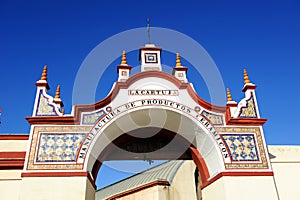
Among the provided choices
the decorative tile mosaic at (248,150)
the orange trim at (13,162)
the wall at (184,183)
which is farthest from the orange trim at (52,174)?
the wall at (184,183)

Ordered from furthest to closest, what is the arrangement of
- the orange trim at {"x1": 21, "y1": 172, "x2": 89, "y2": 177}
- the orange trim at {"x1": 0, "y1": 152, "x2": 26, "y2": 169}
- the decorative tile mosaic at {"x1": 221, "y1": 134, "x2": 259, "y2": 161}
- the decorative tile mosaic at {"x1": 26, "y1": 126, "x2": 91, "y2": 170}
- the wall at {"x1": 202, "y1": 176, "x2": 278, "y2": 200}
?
the decorative tile mosaic at {"x1": 221, "y1": 134, "x2": 259, "y2": 161} < the orange trim at {"x1": 0, "y1": 152, "x2": 26, "y2": 169} < the wall at {"x1": 202, "y1": 176, "x2": 278, "y2": 200} < the decorative tile mosaic at {"x1": 26, "y1": 126, "x2": 91, "y2": 170} < the orange trim at {"x1": 21, "y1": 172, "x2": 89, "y2": 177}

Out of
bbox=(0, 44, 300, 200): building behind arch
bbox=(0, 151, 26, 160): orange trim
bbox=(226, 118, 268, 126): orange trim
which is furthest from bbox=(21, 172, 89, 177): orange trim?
bbox=(226, 118, 268, 126): orange trim

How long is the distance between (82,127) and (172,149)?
3058mm

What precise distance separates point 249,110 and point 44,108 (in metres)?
5.59

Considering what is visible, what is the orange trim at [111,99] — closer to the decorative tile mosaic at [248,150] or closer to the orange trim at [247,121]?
the orange trim at [247,121]

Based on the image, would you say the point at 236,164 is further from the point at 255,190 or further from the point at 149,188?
the point at 149,188

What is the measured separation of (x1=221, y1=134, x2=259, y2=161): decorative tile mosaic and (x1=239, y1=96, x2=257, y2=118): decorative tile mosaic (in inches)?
23.2

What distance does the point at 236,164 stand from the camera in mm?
8070

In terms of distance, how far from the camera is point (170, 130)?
950cm

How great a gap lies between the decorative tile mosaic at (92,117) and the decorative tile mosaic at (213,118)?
2747 millimetres

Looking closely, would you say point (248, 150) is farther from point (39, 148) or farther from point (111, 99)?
point (39, 148)

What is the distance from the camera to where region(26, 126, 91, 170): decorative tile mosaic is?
299 inches

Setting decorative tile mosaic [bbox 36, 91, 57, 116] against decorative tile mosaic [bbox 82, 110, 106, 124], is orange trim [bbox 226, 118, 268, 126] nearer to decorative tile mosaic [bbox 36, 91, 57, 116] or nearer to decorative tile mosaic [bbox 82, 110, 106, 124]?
decorative tile mosaic [bbox 82, 110, 106, 124]

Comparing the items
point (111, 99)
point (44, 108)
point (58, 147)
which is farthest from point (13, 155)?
point (111, 99)
